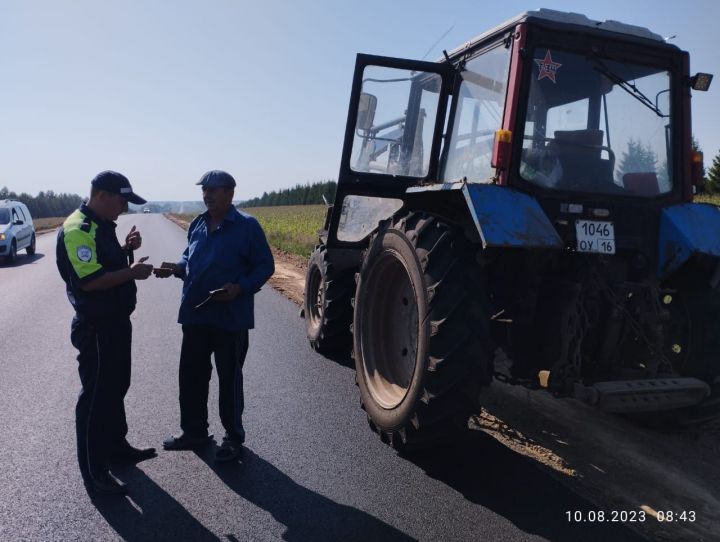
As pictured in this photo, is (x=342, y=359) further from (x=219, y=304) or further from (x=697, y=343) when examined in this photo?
(x=697, y=343)

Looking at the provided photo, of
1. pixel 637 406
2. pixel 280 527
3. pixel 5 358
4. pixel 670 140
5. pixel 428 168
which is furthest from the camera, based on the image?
pixel 5 358

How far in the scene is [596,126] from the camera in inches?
158

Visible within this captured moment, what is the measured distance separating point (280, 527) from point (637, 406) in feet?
6.43

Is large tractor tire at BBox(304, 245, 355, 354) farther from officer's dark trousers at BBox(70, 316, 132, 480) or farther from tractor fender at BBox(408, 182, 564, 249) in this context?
officer's dark trousers at BBox(70, 316, 132, 480)

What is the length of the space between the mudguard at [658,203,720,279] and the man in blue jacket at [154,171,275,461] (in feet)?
8.09

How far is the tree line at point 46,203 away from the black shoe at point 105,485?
87696 mm

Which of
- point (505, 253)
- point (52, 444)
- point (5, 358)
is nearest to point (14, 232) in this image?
point (5, 358)

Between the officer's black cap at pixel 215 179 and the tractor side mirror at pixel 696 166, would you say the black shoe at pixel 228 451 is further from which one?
the tractor side mirror at pixel 696 166

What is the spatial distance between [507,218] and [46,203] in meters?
110

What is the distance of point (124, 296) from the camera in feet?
11.5

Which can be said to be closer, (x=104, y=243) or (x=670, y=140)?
(x=104, y=243)

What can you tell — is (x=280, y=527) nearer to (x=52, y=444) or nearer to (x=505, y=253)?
(x=52, y=444)

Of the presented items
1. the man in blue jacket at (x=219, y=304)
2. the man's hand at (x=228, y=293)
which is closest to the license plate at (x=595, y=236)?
the man in blue jacket at (x=219, y=304)

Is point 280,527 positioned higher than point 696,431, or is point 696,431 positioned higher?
point 696,431
